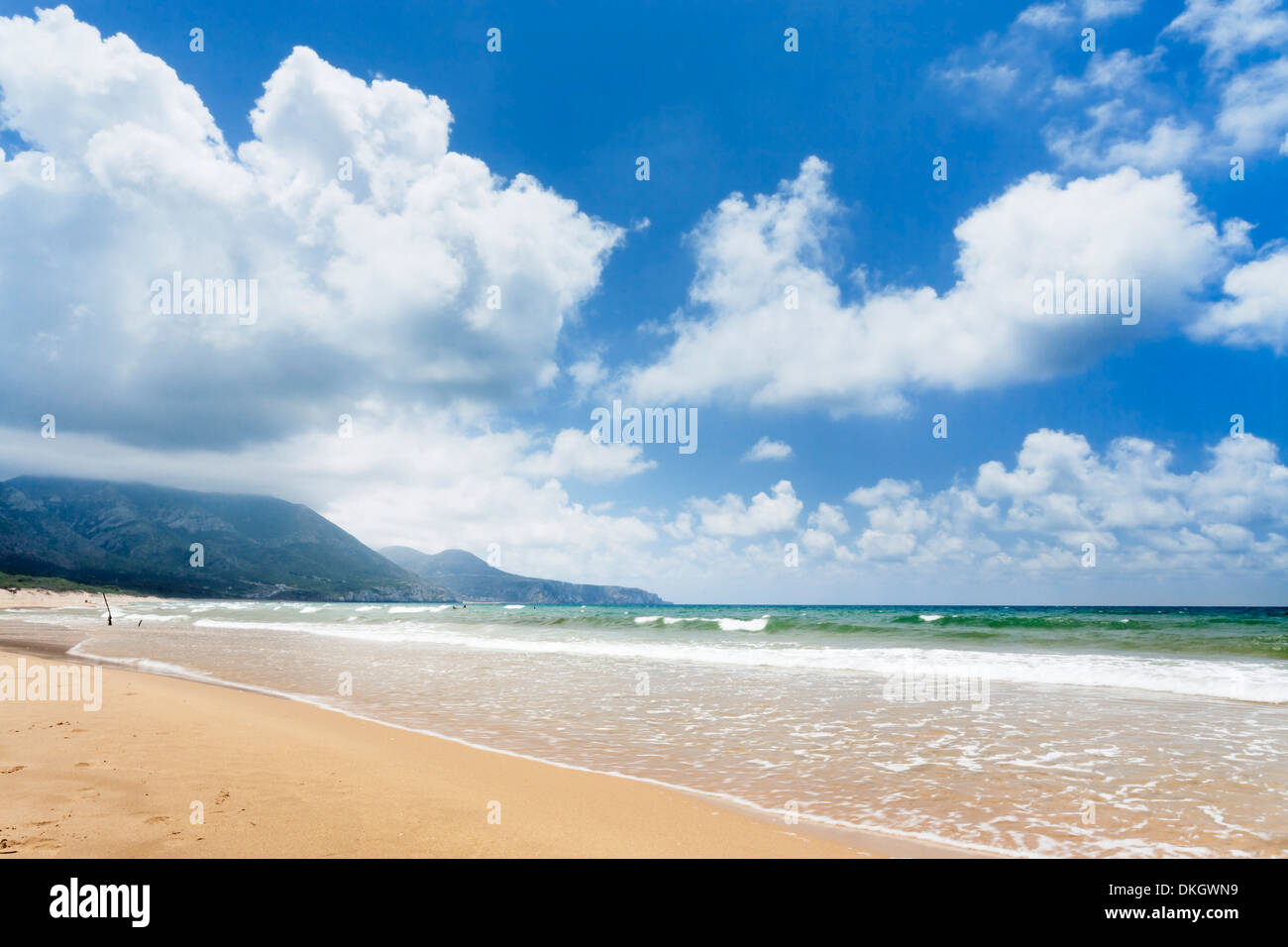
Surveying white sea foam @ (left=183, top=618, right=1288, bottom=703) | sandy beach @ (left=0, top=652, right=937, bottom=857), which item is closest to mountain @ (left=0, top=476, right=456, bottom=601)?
white sea foam @ (left=183, top=618, right=1288, bottom=703)

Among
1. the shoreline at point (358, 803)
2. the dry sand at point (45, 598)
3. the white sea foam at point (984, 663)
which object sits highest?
the shoreline at point (358, 803)

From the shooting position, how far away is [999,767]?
25.8ft

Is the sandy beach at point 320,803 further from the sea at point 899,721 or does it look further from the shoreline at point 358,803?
the sea at point 899,721

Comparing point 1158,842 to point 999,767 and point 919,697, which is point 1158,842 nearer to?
point 999,767

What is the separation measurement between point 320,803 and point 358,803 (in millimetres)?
339

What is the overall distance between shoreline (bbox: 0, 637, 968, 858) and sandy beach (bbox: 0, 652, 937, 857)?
0.06ft

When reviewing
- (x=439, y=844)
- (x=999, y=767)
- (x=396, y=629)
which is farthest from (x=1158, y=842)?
(x=396, y=629)

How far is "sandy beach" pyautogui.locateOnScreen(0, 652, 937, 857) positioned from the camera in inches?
181

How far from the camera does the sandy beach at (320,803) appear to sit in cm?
459

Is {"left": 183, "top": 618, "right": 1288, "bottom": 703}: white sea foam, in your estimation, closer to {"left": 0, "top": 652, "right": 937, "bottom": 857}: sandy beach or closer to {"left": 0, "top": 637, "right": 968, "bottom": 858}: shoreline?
{"left": 0, "top": 637, "right": 968, "bottom": 858}: shoreline

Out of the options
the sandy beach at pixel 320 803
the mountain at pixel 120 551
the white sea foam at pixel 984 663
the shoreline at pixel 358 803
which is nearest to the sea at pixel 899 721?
the white sea foam at pixel 984 663

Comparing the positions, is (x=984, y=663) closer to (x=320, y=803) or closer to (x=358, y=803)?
(x=358, y=803)

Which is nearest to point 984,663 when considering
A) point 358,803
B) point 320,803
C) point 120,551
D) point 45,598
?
point 358,803

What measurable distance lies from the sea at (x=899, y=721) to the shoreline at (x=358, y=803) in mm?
642
